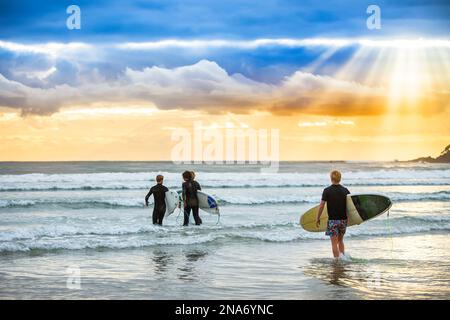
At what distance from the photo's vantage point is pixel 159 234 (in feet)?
46.4

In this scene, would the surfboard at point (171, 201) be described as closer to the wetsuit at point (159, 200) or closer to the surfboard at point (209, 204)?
the surfboard at point (209, 204)

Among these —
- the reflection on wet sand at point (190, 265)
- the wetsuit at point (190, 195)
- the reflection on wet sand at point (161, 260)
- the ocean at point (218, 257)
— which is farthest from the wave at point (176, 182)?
the reflection on wet sand at point (190, 265)

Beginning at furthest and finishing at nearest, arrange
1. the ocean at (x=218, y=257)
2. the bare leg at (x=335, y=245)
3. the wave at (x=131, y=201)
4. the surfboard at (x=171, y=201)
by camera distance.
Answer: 1. the wave at (x=131, y=201)
2. the surfboard at (x=171, y=201)
3. the bare leg at (x=335, y=245)
4. the ocean at (x=218, y=257)

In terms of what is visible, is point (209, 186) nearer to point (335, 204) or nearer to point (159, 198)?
point (159, 198)

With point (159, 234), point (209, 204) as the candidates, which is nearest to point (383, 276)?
point (159, 234)

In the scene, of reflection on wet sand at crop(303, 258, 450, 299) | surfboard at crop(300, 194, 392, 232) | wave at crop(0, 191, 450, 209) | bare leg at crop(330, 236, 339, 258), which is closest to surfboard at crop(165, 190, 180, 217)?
surfboard at crop(300, 194, 392, 232)

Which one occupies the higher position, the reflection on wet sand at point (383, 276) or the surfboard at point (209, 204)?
the surfboard at point (209, 204)

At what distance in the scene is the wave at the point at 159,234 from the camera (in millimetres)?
12328

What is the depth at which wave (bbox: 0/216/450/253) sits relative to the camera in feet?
40.4

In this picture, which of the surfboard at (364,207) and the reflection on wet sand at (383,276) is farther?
the surfboard at (364,207)
